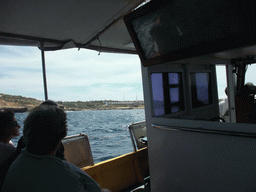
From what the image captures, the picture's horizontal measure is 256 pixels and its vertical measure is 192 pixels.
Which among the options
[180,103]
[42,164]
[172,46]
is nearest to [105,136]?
[180,103]

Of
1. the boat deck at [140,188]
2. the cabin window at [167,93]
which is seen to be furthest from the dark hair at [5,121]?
the boat deck at [140,188]

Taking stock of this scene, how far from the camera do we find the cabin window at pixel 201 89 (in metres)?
3.57

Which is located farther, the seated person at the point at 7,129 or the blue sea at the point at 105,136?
the blue sea at the point at 105,136

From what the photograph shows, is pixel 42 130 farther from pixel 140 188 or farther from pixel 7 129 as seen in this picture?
pixel 140 188

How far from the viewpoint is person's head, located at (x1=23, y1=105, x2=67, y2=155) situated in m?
1.01

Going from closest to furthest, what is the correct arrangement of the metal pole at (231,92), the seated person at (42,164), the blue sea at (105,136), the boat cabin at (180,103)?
the seated person at (42,164), the boat cabin at (180,103), the metal pole at (231,92), the blue sea at (105,136)

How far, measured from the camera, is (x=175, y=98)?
312 centimetres

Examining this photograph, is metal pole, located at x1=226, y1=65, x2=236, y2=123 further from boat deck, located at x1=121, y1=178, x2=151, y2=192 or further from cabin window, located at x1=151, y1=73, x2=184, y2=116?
boat deck, located at x1=121, y1=178, x2=151, y2=192

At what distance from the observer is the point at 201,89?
150 inches

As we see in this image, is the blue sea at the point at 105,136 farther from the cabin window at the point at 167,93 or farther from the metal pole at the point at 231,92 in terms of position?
the metal pole at the point at 231,92

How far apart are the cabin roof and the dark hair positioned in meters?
0.99

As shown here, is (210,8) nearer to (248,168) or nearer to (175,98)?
(248,168)

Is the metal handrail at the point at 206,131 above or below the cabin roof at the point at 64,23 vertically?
below

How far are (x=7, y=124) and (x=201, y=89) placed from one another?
3309mm
